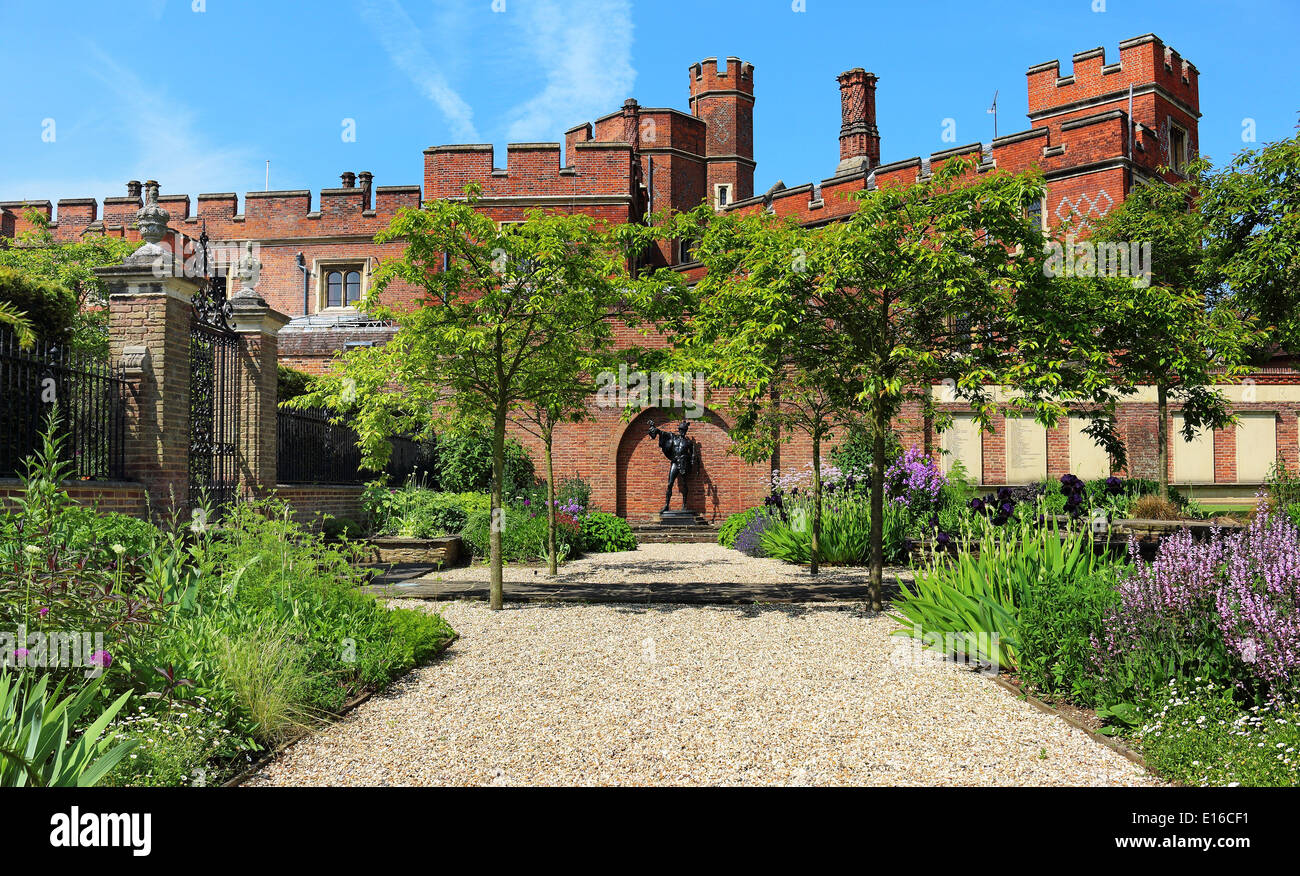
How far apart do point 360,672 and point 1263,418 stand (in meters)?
23.9

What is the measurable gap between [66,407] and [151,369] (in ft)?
3.53

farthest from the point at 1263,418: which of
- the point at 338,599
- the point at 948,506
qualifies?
the point at 338,599

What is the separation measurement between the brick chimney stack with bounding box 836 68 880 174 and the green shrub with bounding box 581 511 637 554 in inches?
931

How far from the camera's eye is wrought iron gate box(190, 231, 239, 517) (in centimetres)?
1059

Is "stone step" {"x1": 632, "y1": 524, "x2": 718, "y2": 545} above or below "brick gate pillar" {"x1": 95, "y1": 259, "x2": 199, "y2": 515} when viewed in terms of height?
below

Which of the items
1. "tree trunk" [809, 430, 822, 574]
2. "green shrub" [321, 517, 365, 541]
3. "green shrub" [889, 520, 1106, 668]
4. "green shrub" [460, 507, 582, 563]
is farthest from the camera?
"green shrub" [460, 507, 582, 563]

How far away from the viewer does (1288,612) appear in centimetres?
436

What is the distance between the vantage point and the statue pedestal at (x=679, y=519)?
18.5 m

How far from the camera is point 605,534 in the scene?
15.9 m

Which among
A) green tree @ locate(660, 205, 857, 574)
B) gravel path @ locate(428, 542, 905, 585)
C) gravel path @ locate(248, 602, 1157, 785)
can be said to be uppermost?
green tree @ locate(660, 205, 857, 574)

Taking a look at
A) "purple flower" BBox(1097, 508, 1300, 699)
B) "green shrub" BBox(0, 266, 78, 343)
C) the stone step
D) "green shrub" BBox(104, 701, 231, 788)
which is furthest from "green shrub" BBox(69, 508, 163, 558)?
the stone step

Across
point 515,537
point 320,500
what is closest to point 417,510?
point 320,500

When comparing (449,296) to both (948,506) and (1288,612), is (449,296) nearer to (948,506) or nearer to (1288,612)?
(1288,612)

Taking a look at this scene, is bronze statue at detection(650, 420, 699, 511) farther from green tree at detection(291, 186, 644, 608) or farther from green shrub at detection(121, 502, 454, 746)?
green shrub at detection(121, 502, 454, 746)
